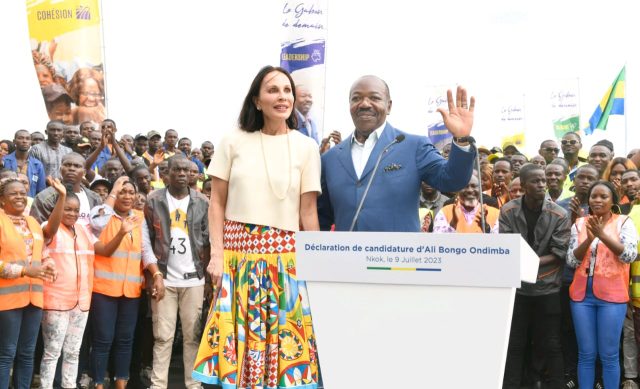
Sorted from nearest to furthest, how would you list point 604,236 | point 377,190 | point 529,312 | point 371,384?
point 371,384, point 377,190, point 604,236, point 529,312

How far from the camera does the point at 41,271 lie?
19.0 ft

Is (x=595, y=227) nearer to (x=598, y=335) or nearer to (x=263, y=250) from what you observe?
(x=598, y=335)

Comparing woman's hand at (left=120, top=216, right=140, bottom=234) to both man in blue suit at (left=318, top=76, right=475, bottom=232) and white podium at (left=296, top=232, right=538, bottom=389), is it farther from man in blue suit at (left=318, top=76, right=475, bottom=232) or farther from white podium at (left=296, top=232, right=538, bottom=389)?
white podium at (left=296, top=232, right=538, bottom=389)

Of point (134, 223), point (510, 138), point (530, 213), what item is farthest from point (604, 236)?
point (510, 138)

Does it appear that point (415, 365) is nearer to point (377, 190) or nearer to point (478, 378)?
point (478, 378)

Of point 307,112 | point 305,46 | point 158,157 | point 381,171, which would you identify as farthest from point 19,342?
point 305,46

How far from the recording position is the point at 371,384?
9.30 ft

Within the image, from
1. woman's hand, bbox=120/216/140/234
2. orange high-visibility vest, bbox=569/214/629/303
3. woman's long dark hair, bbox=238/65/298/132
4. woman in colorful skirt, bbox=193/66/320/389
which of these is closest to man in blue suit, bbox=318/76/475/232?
woman in colorful skirt, bbox=193/66/320/389

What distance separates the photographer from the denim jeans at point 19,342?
5859 mm

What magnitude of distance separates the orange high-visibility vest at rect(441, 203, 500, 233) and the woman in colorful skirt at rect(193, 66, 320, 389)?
3073 mm

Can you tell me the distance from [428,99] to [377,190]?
46.7ft

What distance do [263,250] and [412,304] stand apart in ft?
4.62

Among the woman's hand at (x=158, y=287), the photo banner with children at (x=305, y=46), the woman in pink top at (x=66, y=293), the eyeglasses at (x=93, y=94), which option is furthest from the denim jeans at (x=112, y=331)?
the photo banner with children at (x=305, y=46)

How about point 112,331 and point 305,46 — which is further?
point 305,46
